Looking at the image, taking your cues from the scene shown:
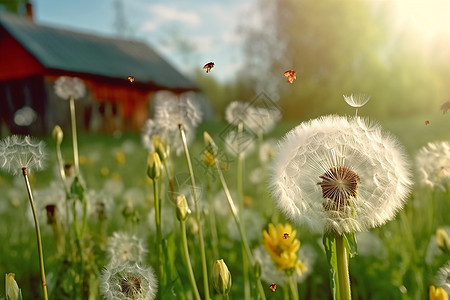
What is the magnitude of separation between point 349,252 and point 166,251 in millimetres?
581

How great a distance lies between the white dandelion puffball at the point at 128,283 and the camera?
1296 mm

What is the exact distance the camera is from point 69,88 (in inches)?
87.4

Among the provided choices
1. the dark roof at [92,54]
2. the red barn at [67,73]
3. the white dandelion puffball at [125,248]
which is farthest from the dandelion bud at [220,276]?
the dark roof at [92,54]

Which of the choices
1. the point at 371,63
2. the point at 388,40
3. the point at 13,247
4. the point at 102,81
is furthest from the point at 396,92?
the point at 13,247

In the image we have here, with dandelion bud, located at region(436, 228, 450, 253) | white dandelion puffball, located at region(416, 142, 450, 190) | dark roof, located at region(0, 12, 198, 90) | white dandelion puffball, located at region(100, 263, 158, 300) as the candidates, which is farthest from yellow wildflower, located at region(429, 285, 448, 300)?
dark roof, located at region(0, 12, 198, 90)

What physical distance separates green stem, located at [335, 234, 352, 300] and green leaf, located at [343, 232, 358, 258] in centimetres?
4

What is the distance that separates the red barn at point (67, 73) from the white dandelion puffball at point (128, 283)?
13565 mm

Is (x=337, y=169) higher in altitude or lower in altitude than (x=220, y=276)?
higher

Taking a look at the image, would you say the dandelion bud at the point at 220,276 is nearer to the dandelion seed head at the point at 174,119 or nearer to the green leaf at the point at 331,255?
the green leaf at the point at 331,255

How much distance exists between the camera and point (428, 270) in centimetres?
234

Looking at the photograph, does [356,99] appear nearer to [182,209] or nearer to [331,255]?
[331,255]

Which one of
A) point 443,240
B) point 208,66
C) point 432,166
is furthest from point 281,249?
point 208,66

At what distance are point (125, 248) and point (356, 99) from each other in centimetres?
116

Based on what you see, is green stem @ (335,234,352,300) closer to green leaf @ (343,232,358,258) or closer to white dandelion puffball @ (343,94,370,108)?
green leaf @ (343,232,358,258)
